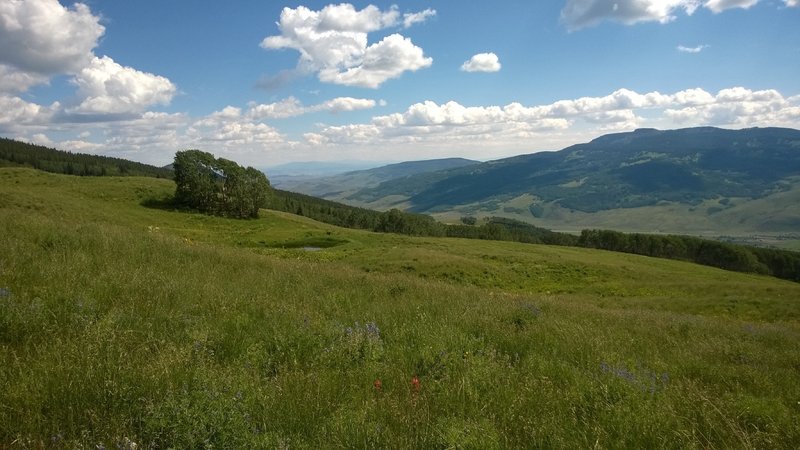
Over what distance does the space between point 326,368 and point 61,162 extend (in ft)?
650

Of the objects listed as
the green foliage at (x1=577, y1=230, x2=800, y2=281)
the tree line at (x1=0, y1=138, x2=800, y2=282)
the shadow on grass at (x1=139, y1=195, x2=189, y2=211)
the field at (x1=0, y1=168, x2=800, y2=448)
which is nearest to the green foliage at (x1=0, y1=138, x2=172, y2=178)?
the tree line at (x1=0, y1=138, x2=800, y2=282)

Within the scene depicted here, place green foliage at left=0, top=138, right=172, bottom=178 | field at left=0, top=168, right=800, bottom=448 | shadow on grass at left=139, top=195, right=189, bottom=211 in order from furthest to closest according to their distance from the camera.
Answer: green foliage at left=0, top=138, right=172, bottom=178 → shadow on grass at left=139, top=195, right=189, bottom=211 → field at left=0, top=168, right=800, bottom=448

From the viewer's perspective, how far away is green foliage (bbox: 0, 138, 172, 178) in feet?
477

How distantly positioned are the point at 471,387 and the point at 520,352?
251 centimetres

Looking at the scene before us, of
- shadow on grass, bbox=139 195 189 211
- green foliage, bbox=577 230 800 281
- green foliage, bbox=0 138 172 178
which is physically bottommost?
green foliage, bbox=577 230 800 281

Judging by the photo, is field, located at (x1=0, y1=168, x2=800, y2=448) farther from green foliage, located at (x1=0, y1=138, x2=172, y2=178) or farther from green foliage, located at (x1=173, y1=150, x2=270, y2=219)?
green foliage, located at (x1=0, y1=138, x2=172, y2=178)

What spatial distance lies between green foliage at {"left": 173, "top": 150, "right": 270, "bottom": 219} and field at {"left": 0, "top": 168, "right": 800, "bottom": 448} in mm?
68513

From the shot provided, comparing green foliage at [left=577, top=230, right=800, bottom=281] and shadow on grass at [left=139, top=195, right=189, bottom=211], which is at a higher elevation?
shadow on grass at [left=139, top=195, right=189, bottom=211]

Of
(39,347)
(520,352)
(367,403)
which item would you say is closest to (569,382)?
(520,352)

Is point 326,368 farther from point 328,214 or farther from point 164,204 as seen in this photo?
point 328,214

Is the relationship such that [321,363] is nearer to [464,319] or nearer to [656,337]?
[464,319]

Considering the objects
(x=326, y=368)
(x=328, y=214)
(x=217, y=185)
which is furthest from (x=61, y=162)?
(x=326, y=368)

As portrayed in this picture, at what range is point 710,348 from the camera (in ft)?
29.4

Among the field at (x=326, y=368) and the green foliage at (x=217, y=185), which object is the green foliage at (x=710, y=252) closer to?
the green foliage at (x=217, y=185)
